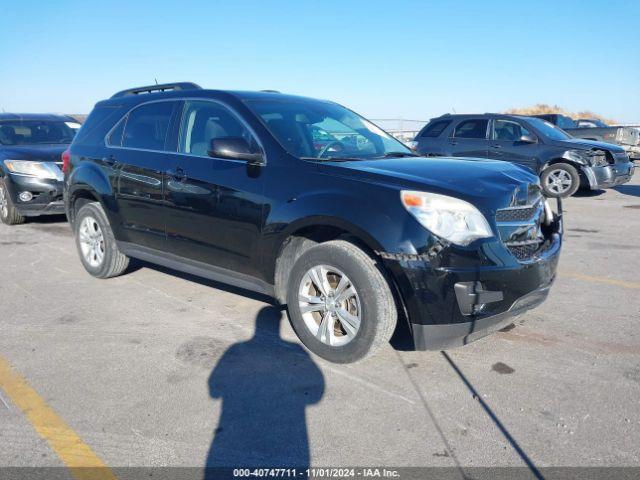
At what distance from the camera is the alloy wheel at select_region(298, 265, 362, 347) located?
3340 mm

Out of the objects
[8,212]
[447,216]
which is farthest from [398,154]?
[8,212]

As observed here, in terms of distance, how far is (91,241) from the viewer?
546 cm

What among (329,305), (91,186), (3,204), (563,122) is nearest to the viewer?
(329,305)

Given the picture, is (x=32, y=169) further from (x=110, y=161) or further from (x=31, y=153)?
(x=110, y=161)

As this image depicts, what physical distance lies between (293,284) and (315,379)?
657mm

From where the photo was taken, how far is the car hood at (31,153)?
7.88m

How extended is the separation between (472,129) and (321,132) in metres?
7.75

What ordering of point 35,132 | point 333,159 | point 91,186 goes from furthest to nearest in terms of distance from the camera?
1. point 35,132
2. point 91,186
3. point 333,159

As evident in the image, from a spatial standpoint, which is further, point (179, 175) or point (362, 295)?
point (179, 175)

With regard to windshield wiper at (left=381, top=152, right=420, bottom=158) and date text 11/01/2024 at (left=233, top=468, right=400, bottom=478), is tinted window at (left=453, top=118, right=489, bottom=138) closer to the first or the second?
windshield wiper at (left=381, top=152, right=420, bottom=158)

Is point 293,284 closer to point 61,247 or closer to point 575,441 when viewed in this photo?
point 575,441

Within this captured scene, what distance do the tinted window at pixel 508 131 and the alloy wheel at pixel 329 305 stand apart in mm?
8475

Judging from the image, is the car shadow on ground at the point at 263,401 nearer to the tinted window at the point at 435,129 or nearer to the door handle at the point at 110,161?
the door handle at the point at 110,161

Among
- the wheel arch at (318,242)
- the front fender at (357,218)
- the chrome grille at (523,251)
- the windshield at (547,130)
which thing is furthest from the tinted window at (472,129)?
the front fender at (357,218)
